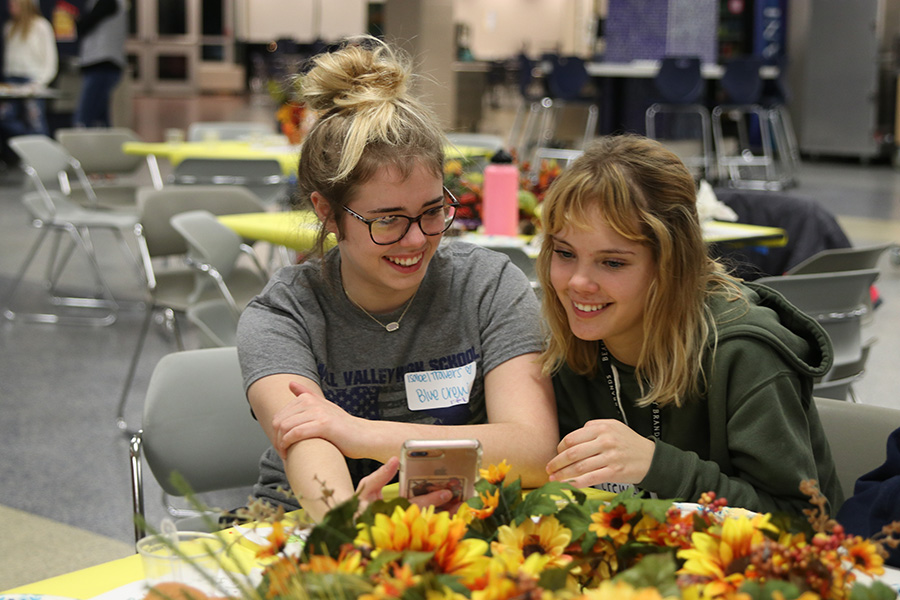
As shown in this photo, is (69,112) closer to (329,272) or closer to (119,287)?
(119,287)

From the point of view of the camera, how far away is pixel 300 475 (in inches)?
51.3

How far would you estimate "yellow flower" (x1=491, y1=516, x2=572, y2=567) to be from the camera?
784 mm

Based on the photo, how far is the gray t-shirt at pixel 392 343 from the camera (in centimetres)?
154

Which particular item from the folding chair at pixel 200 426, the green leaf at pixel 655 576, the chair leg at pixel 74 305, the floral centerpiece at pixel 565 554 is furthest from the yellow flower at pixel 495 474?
the chair leg at pixel 74 305

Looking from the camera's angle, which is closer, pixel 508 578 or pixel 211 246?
pixel 508 578

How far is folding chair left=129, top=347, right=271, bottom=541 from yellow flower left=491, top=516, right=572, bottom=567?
3.80 feet

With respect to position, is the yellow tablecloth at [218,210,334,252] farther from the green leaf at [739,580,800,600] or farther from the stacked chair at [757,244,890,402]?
the green leaf at [739,580,800,600]

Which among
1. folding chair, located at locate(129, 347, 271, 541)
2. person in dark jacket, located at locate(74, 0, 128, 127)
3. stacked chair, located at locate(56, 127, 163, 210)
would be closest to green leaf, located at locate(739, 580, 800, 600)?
folding chair, located at locate(129, 347, 271, 541)

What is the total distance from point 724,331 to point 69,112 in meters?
11.9

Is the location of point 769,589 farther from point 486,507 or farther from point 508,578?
point 486,507

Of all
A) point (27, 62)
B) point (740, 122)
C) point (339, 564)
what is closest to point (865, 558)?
point (339, 564)

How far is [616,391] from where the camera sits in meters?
1.51

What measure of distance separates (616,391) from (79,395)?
316 centimetres

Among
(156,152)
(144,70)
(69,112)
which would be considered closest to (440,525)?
(156,152)
